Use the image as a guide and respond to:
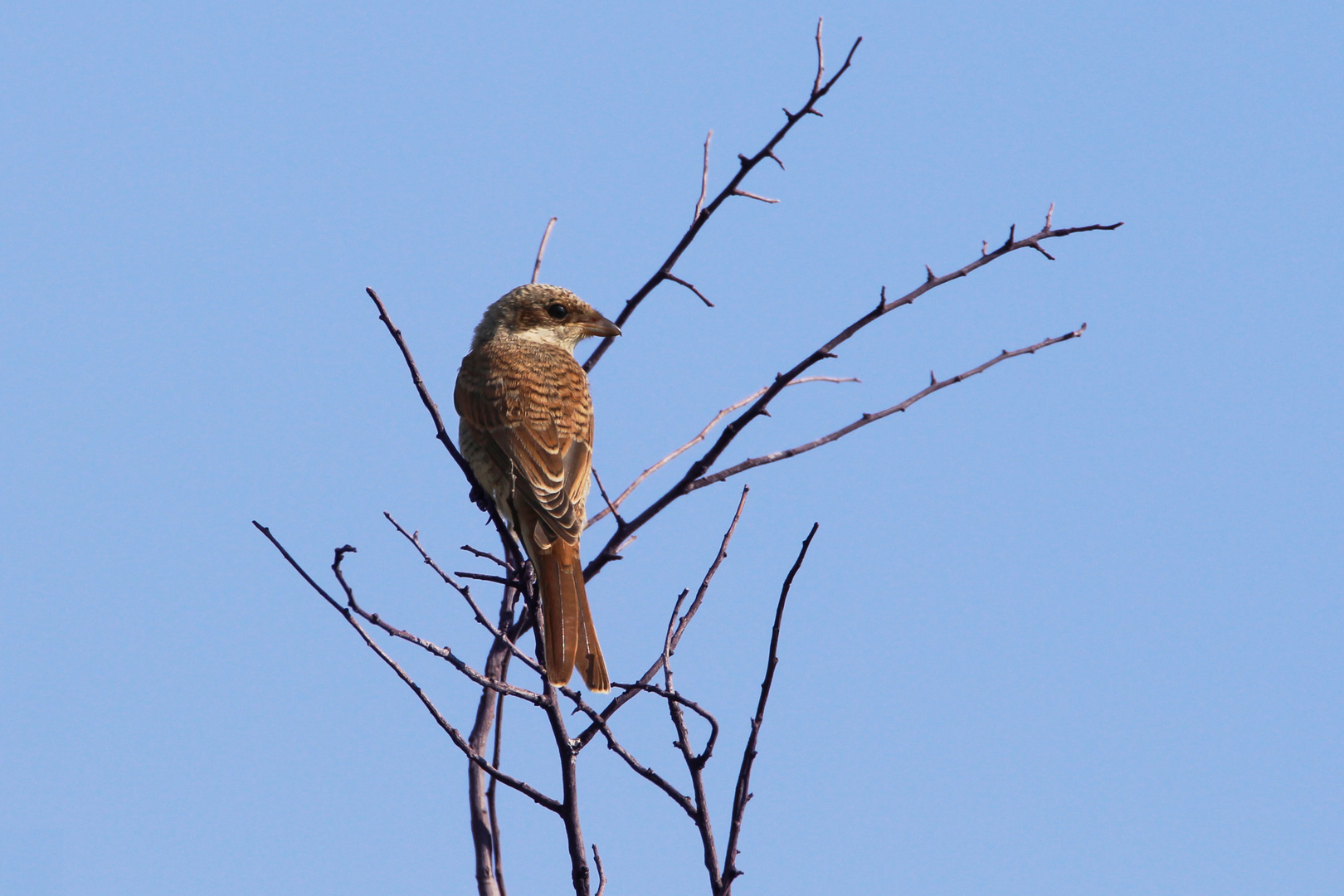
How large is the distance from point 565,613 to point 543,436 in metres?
1.22

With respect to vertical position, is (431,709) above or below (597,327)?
below

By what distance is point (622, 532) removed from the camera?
362 cm

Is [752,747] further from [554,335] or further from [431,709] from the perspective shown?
[554,335]

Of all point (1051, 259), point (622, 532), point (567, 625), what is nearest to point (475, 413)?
point (567, 625)

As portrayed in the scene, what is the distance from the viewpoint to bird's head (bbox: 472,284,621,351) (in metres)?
6.27

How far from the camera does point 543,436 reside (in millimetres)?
5430

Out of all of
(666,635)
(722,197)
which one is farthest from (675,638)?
(722,197)

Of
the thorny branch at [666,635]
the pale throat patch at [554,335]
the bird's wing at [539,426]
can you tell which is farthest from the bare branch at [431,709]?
the pale throat patch at [554,335]

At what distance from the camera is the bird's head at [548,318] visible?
627 centimetres

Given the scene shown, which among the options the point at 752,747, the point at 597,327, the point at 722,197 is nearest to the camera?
the point at 752,747

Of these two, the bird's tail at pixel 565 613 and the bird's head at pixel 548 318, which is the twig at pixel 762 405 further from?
the bird's head at pixel 548 318

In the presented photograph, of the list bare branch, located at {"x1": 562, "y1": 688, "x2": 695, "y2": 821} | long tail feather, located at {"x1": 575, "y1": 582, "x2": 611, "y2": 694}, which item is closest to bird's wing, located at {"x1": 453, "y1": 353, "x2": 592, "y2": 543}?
long tail feather, located at {"x1": 575, "y1": 582, "x2": 611, "y2": 694}

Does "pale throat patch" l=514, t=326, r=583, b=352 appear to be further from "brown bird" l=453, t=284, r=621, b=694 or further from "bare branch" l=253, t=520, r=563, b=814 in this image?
"bare branch" l=253, t=520, r=563, b=814

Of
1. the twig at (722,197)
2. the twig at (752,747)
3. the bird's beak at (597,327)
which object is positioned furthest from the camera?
the bird's beak at (597,327)
